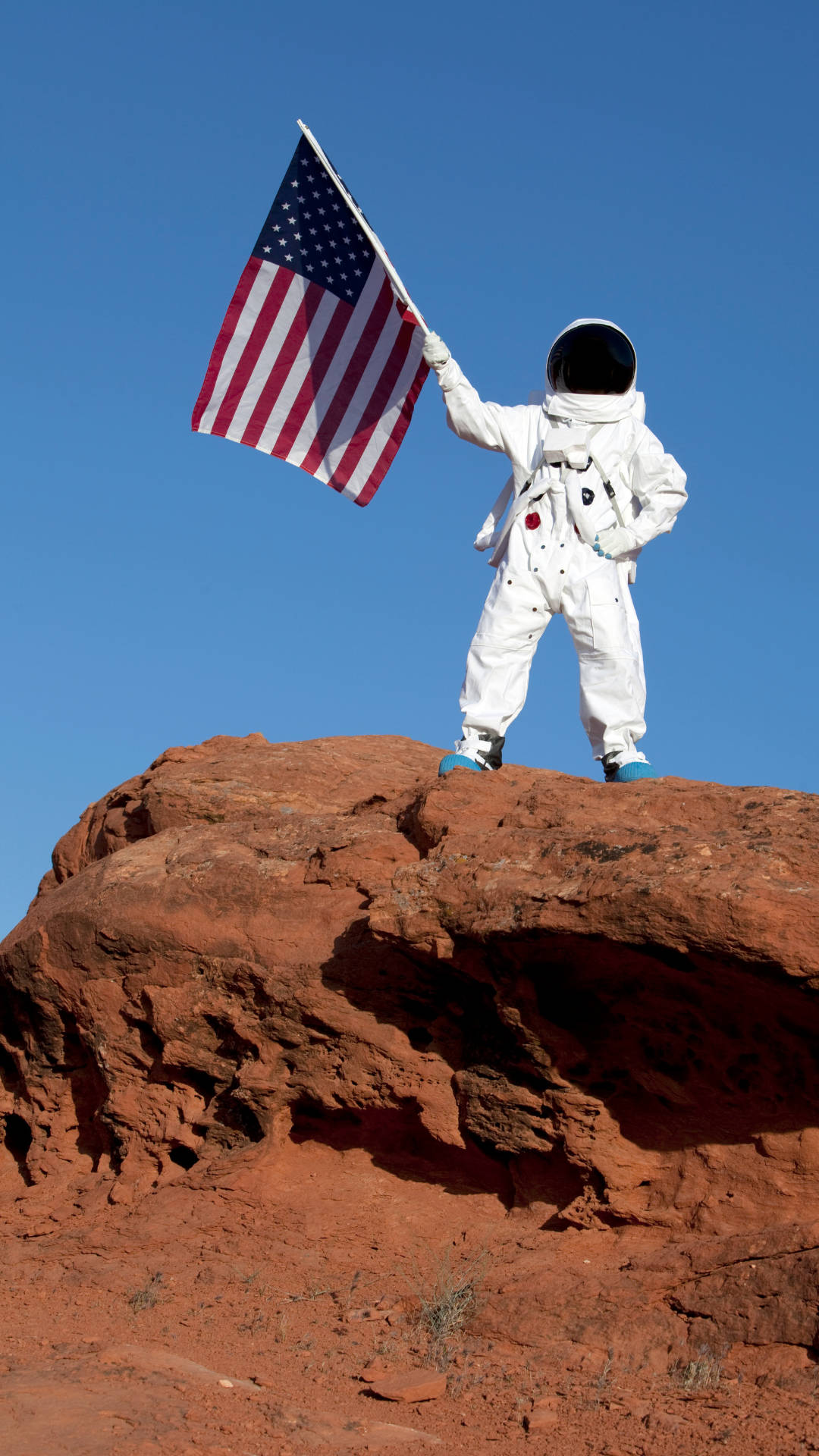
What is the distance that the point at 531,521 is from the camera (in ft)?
24.3

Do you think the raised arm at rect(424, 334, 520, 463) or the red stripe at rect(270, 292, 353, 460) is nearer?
the raised arm at rect(424, 334, 520, 463)

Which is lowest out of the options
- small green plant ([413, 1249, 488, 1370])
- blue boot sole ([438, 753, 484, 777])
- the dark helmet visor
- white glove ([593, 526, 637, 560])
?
small green plant ([413, 1249, 488, 1370])

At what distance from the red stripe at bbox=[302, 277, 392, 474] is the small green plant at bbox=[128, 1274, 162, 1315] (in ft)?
16.4

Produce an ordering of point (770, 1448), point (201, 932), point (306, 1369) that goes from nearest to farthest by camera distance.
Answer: point (770, 1448), point (306, 1369), point (201, 932)

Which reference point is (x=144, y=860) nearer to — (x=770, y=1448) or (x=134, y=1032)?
(x=134, y=1032)

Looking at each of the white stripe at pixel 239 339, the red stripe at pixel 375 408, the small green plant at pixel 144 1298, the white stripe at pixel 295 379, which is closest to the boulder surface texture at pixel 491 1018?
the small green plant at pixel 144 1298

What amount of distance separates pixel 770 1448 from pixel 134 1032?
370cm

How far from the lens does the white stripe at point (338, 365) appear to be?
327 inches

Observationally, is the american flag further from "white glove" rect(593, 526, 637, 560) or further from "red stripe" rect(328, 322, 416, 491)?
"white glove" rect(593, 526, 637, 560)

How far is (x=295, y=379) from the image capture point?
8.56 meters

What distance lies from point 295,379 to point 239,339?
1.54 ft

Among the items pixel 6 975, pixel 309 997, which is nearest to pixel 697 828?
pixel 309 997

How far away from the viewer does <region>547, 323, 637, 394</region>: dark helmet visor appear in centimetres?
741

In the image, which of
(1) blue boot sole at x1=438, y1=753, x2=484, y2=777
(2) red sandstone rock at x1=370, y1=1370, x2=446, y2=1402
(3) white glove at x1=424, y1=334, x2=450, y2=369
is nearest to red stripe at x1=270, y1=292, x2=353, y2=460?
(3) white glove at x1=424, y1=334, x2=450, y2=369
